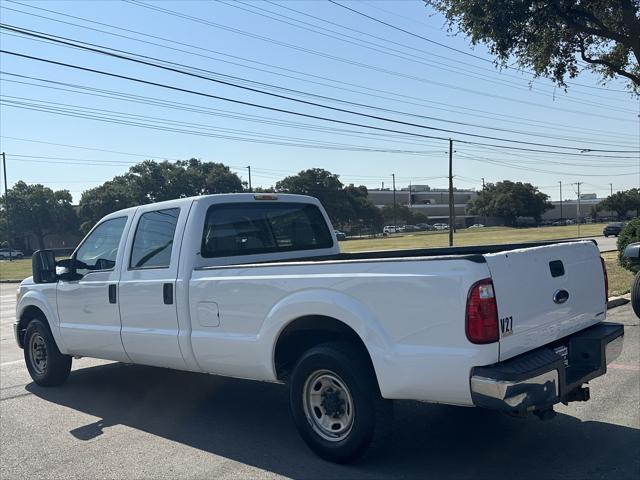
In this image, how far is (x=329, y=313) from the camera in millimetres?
4375

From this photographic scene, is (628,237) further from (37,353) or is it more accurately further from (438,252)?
(37,353)

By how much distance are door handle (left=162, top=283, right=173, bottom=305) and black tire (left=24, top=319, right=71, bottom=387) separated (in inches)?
92.1

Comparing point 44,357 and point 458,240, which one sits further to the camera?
point 458,240

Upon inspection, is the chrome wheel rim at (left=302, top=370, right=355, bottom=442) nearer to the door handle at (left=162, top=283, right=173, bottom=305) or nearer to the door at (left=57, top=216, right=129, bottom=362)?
the door handle at (left=162, top=283, right=173, bottom=305)

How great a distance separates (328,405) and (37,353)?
4.54 m

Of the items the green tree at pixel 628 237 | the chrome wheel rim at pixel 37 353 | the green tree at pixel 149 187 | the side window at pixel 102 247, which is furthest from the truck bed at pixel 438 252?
the green tree at pixel 149 187

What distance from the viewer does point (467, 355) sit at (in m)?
3.77

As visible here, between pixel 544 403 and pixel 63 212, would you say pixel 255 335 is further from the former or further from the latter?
pixel 63 212

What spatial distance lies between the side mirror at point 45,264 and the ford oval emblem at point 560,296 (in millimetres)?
5066

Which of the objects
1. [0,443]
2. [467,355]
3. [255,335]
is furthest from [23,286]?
[467,355]

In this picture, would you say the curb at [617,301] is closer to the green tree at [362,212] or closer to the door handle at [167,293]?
the door handle at [167,293]

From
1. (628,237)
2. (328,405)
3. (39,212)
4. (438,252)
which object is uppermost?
(39,212)

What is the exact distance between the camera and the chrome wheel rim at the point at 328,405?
4.46 meters

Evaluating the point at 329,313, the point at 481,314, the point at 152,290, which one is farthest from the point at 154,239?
the point at 481,314
